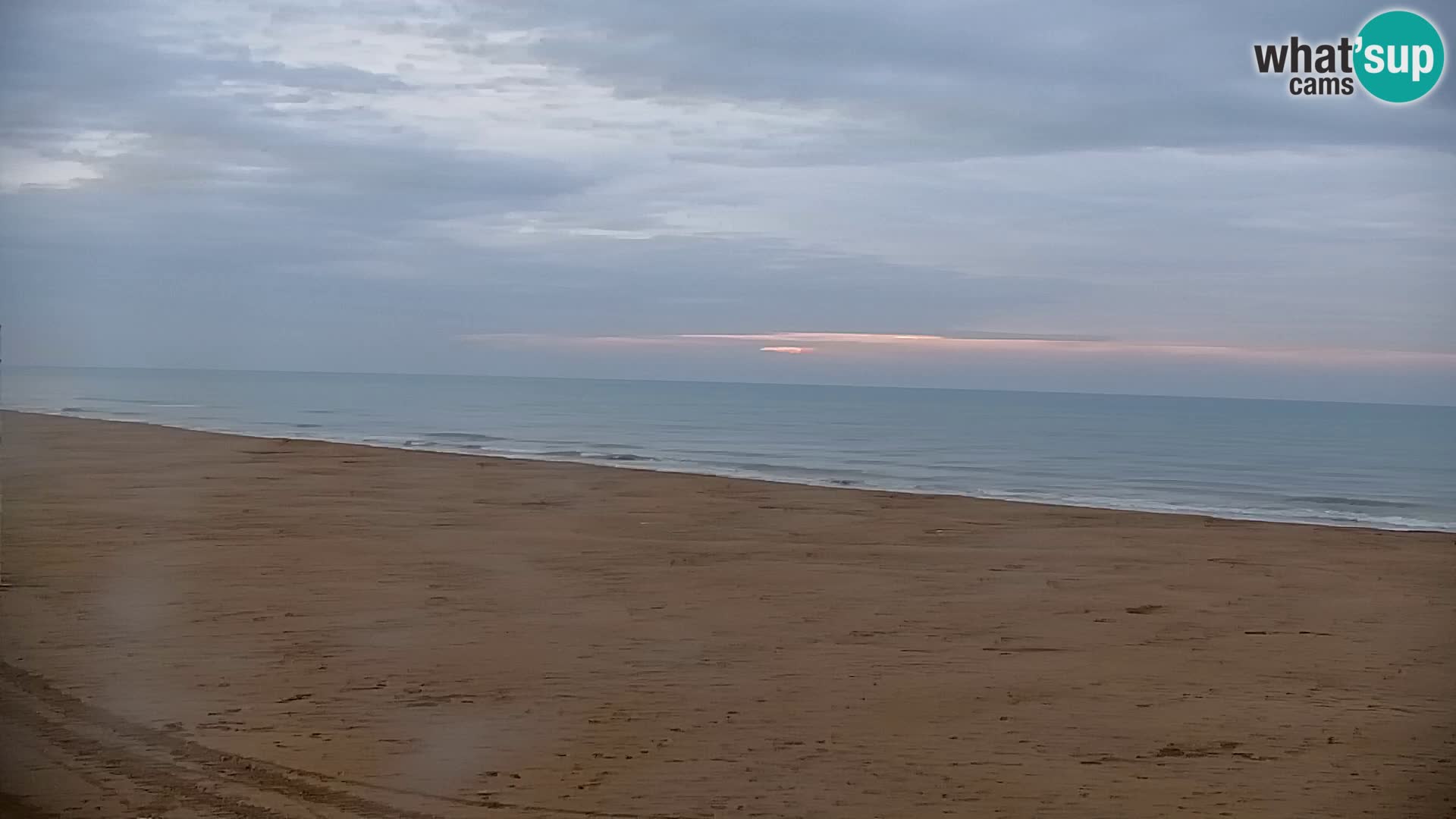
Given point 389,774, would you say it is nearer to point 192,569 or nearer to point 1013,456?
point 192,569

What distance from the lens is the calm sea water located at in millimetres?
20469

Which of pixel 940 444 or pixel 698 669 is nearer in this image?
pixel 698 669

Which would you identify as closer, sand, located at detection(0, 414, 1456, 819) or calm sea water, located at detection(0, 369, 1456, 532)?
sand, located at detection(0, 414, 1456, 819)

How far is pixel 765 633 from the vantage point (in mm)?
7152

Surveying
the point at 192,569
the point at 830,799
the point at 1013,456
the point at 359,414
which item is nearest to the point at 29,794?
the point at 830,799

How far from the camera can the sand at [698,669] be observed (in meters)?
4.41

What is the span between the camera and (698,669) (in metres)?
6.23

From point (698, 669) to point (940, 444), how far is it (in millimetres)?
28745

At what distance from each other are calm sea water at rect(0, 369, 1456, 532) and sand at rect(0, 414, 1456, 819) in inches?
78.9

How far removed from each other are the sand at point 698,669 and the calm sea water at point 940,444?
2.00 m

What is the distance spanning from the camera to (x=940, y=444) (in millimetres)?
34219

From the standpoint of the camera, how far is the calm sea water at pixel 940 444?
20.5 meters

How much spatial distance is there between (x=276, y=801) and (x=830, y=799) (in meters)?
2.02

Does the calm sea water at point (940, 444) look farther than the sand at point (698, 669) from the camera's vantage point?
Yes
